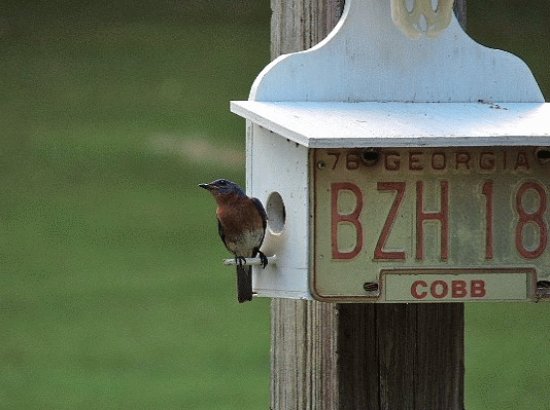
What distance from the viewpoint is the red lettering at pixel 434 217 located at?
9.93ft

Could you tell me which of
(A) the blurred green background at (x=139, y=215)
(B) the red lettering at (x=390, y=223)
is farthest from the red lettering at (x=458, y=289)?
(A) the blurred green background at (x=139, y=215)

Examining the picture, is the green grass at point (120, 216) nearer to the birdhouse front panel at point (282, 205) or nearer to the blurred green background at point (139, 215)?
the blurred green background at point (139, 215)

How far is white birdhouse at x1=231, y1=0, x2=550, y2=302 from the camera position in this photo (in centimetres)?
299

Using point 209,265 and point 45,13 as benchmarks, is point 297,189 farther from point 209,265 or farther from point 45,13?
point 45,13

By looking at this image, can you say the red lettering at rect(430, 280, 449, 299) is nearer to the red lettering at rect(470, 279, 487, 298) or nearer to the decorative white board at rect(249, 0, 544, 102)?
the red lettering at rect(470, 279, 487, 298)

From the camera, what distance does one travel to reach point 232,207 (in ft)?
10.6

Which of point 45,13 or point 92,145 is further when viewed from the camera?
point 45,13

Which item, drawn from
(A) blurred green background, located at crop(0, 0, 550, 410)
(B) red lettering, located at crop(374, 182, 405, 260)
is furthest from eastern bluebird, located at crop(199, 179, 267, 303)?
(A) blurred green background, located at crop(0, 0, 550, 410)

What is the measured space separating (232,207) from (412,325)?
0.45m

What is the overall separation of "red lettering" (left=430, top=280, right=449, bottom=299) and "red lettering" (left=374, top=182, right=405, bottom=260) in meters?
0.08

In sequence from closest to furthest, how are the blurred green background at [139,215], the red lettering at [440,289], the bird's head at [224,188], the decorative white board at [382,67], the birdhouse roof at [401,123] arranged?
the birdhouse roof at [401,123] < the red lettering at [440,289] < the decorative white board at [382,67] < the bird's head at [224,188] < the blurred green background at [139,215]

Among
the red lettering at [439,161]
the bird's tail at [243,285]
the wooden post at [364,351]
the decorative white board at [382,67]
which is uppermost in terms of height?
the decorative white board at [382,67]

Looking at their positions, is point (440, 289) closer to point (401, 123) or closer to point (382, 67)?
point (401, 123)

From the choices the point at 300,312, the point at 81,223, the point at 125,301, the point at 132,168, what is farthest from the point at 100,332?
the point at 300,312
